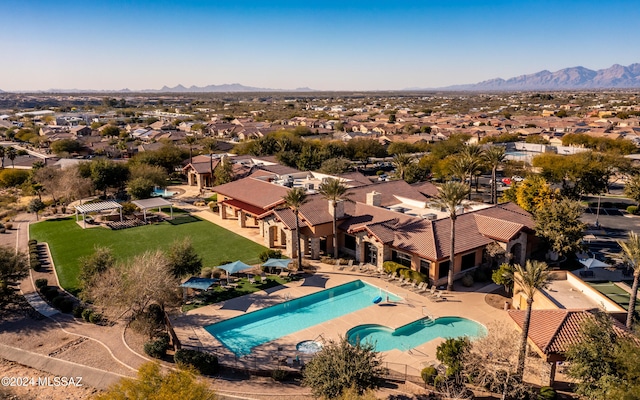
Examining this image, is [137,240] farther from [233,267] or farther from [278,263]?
[278,263]

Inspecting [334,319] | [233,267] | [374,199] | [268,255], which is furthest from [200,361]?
[374,199]

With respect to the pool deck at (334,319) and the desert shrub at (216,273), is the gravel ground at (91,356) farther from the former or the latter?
the desert shrub at (216,273)

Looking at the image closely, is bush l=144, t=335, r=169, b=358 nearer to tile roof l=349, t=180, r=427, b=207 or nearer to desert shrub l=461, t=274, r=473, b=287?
Result: desert shrub l=461, t=274, r=473, b=287

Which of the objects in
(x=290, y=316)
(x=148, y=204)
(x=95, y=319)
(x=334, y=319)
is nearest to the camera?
(x=95, y=319)

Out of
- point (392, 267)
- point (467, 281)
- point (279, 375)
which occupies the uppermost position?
point (392, 267)

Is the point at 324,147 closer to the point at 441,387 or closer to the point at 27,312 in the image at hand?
the point at 27,312

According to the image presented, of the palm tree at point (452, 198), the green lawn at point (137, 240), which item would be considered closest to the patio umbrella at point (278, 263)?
the green lawn at point (137, 240)

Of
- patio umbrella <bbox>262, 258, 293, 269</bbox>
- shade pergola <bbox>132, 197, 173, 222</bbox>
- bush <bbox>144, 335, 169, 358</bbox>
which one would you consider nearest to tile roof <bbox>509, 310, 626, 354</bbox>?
patio umbrella <bbox>262, 258, 293, 269</bbox>
